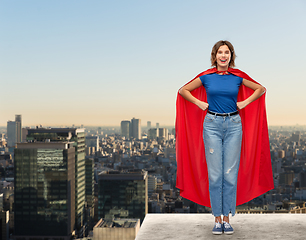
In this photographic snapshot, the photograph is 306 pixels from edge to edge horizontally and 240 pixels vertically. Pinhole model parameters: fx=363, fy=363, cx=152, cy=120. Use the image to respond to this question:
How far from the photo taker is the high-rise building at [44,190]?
59.2m

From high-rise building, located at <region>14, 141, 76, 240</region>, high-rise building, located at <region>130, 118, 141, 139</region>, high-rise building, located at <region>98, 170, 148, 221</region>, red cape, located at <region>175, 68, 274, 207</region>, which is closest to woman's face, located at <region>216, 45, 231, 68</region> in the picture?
red cape, located at <region>175, 68, 274, 207</region>

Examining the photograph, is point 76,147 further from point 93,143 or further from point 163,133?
point 163,133

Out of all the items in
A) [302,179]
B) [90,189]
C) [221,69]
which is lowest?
[90,189]

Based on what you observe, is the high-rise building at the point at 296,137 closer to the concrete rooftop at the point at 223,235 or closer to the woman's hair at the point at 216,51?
the concrete rooftop at the point at 223,235

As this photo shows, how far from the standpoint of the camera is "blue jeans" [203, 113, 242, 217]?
2.95m

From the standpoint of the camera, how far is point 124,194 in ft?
193

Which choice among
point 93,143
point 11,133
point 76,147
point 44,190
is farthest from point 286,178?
point 11,133

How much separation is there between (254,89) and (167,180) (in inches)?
2269

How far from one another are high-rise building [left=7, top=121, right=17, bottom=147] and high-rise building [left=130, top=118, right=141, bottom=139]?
88.6 ft

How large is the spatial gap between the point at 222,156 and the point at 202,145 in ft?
1.04

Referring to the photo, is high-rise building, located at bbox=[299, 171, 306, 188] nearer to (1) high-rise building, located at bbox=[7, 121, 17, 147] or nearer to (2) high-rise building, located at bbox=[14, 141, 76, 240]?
(2) high-rise building, located at bbox=[14, 141, 76, 240]

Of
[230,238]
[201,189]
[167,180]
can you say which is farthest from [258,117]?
[167,180]

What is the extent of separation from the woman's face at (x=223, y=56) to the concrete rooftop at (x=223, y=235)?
1.46 m

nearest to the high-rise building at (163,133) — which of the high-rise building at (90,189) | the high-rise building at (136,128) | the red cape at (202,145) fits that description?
the high-rise building at (136,128)
